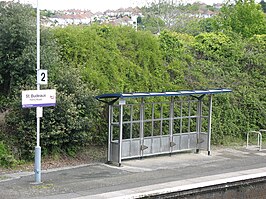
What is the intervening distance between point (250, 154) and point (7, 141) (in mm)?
9506

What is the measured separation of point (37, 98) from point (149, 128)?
688 cm

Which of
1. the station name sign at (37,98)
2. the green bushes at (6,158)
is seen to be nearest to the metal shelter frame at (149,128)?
the station name sign at (37,98)

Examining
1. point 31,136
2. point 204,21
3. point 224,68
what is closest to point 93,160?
point 31,136

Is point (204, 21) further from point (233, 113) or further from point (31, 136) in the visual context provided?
point (31, 136)

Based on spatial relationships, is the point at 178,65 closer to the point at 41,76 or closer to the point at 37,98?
the point at 41,76

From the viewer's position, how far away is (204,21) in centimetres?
5344

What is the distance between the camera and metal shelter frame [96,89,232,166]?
17828mm

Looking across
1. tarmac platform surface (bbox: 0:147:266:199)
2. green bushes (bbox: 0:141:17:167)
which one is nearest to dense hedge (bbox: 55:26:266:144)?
tarmac platform surface (bbox: 0:147:266:199)

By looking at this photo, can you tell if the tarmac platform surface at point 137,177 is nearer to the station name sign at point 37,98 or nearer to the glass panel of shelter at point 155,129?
the glass panel of shelter at point 155,129

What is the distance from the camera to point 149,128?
68.3 ft

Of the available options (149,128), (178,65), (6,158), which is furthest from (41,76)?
(178,65)

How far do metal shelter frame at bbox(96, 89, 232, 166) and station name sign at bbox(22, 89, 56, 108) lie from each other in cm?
261

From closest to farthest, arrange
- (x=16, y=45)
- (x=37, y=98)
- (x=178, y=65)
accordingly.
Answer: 1. (x=37, y=98)
2. (x=16, y=45)
3. (x=178, y=65)

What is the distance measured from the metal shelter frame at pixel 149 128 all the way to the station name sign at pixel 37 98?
2605mm
